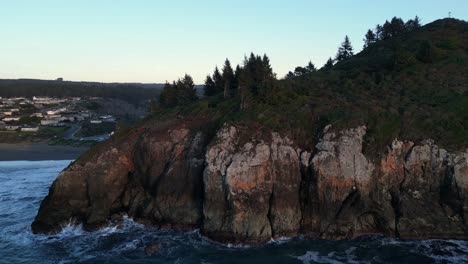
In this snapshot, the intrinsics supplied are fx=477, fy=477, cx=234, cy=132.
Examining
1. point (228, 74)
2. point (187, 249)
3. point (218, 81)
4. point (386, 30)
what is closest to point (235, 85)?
point (228, 74)

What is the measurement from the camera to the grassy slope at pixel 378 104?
43.6m

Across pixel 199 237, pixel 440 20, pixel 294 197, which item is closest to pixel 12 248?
pixel 199 237

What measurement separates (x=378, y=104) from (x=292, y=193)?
14.8 meters

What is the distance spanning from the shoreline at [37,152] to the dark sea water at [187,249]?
170 feet

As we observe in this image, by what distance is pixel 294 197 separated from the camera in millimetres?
40875

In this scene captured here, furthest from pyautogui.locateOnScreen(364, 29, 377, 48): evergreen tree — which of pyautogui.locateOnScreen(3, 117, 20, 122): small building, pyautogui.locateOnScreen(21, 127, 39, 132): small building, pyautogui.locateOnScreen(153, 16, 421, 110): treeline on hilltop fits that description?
pyautogui.locateOnScreen(3, 117, 20, 122): small building

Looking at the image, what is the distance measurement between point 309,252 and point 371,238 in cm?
608

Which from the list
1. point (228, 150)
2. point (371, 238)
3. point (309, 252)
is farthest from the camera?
point (228, 150)

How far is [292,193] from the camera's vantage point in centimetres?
4094

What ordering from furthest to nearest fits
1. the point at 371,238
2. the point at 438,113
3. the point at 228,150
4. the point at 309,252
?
the point at 438,113, the point at 228,150, the point at 371,238, the point at 309,252

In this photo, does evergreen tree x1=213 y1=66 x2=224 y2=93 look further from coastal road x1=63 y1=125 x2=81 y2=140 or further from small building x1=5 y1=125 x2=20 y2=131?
small building x1=5 y1=125 x2=20 y2=131

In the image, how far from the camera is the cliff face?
129 feet

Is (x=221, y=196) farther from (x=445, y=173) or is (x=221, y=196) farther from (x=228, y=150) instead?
(x=445, y=173)

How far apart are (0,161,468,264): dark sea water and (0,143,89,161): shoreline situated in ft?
170
